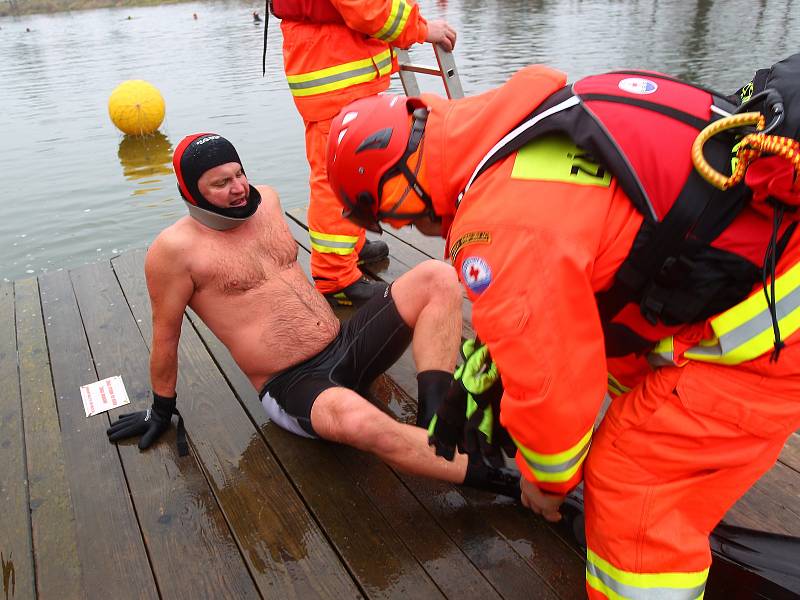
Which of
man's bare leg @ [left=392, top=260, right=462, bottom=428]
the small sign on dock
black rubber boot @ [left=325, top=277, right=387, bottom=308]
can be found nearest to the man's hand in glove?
man's bare leg @ [left=392, top=260, right=462, bottom=428]

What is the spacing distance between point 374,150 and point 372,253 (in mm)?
2590

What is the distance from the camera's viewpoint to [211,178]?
8.09 ft

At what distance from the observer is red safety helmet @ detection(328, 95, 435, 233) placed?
4.82ft

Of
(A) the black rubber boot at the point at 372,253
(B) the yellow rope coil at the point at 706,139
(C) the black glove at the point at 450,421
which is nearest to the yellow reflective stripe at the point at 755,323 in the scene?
(B) the yellow rope coil at the point at 706,139

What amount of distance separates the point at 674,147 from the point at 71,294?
3690mm

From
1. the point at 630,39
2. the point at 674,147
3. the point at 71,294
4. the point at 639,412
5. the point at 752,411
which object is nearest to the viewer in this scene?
the point at 674,147

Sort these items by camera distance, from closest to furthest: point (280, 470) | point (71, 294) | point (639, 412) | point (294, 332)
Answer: point (639, 412) < point (280, 470) < point (294, 332) < point (71, 294)

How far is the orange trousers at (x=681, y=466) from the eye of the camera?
1.40 metres

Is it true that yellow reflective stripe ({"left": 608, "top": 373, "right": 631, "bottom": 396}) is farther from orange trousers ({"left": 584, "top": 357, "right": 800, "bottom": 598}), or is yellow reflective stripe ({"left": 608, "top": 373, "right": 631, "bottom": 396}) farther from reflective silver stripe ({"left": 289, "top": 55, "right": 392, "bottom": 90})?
reflective silver stripe ({"left": 289, "top": 55, "right": 392, "bottom": 90})

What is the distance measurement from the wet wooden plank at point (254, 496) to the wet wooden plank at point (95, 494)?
304 millimetres

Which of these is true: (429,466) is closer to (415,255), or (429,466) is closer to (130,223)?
(415,255)

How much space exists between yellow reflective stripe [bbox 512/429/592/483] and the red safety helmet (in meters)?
0.61

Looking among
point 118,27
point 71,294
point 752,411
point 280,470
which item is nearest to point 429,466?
point 280,470

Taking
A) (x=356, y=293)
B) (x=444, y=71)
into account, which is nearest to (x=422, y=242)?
(x=356, y=293)
